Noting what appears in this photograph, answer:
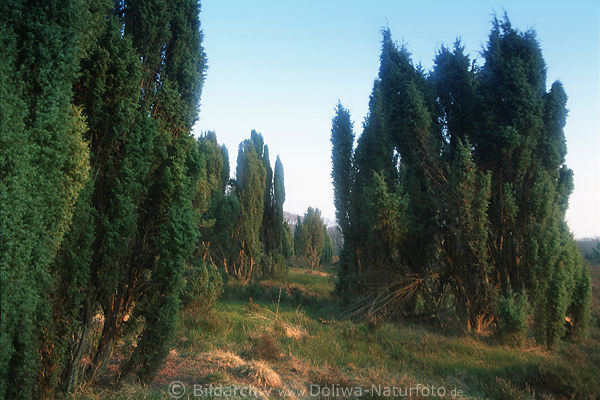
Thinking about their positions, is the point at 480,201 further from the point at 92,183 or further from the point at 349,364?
the point at 92,183

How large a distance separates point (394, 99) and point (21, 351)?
9865 millimetres

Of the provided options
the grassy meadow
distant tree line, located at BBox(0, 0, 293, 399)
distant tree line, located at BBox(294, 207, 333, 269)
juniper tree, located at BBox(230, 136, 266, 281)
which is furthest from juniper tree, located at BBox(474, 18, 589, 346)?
distant tree line, located at BBox(294, 207, 333, 269)

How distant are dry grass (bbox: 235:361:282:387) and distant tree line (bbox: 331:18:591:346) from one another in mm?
5457

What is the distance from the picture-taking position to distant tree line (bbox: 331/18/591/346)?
27.2 ft

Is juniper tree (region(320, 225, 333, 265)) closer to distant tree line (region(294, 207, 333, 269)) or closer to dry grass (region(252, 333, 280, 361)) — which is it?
distant tree line (region(294, 207, 333, 269))

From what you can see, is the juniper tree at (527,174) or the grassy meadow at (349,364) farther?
the juniper tree at (527,174)


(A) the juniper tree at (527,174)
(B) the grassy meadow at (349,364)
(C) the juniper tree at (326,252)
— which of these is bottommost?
(B) the grassy meadow at (349,364)

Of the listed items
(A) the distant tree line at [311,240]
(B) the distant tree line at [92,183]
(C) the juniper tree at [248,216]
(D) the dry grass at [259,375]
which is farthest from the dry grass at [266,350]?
(A) the distant tree line at [311,240]

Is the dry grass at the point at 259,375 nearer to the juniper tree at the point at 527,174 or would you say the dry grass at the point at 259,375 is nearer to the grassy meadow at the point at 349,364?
the grassy meadow at the point at 349,364

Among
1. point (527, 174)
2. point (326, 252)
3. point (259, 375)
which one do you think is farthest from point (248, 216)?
point (326, 252)

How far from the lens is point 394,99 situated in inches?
407

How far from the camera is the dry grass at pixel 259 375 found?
460cm

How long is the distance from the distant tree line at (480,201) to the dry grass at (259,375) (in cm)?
546

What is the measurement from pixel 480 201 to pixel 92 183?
8.22 metres
